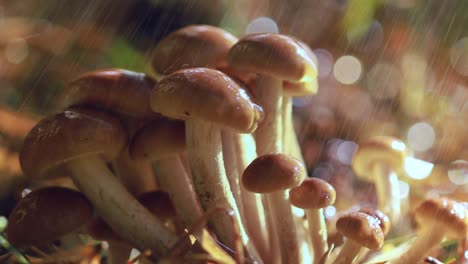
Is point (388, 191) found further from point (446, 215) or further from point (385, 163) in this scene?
point (446, 215)

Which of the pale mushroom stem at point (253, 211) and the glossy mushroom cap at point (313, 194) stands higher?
the glossy mushroom cap at point (313, 194)

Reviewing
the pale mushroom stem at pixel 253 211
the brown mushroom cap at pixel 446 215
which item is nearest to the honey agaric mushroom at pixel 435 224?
the brown mushroom cap at pixel 446 215

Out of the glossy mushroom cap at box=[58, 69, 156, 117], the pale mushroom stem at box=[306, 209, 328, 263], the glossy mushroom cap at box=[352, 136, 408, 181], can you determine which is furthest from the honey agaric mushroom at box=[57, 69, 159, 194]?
the glossy mushroom cap at box=[352, 136, 408, 181]

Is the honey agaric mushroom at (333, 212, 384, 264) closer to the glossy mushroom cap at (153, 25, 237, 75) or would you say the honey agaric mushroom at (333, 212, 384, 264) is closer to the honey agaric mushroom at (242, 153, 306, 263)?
the honey agaric mushroom at (242, 153, 306, 263)

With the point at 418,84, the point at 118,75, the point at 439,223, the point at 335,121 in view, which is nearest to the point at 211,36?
the point at 118,75

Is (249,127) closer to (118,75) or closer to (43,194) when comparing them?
(118,75)

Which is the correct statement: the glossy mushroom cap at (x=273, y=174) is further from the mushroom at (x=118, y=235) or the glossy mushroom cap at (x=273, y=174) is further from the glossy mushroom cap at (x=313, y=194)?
the mushroom at (x=118, y=235)

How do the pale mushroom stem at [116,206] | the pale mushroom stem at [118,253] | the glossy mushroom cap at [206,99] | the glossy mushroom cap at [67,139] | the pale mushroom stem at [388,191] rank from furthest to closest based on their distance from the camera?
the pale mushroom stem at [388,191], the pale mushroom stem at [118,253], the pale mushroom stem at [116,206], the glossy mushroom cap at [67,139], the glossy mushroom cap at [206,99]
